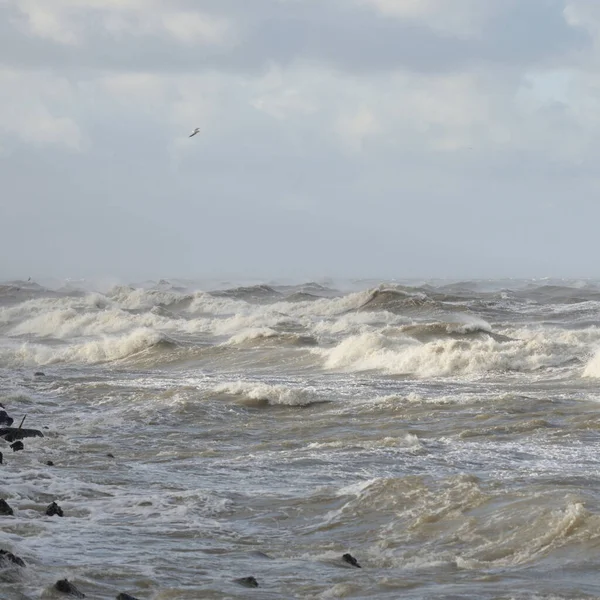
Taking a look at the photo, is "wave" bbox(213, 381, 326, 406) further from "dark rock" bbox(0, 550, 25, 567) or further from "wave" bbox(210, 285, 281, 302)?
Result: "wave" bbox(210, 285, 281, 302)

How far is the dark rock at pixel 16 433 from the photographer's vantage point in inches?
597

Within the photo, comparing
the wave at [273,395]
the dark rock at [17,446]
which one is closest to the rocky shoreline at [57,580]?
the dark rock at [17,446]

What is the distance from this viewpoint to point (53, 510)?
1045 cm

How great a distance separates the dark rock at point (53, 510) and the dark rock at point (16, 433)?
475cm

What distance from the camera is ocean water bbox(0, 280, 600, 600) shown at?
28.4 ft

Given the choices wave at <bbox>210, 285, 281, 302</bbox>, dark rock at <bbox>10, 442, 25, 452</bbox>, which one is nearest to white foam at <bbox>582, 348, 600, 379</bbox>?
dark rock at <bbox>10, 442, 25, 452</bbox>

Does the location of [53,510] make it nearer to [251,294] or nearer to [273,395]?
[273,395]

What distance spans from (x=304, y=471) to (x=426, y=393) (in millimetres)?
8080

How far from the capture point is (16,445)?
14.3 metres

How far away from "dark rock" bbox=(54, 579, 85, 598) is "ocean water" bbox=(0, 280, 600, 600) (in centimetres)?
7

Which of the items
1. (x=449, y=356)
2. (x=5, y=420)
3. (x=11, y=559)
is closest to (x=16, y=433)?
(x=5, y=420)

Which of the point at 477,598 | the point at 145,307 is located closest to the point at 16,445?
the point at 477,598

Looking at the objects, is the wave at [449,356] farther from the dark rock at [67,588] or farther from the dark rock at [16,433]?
the dark rock at [67,588]

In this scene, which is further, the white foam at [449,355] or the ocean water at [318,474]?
the white foam at [449,355]
